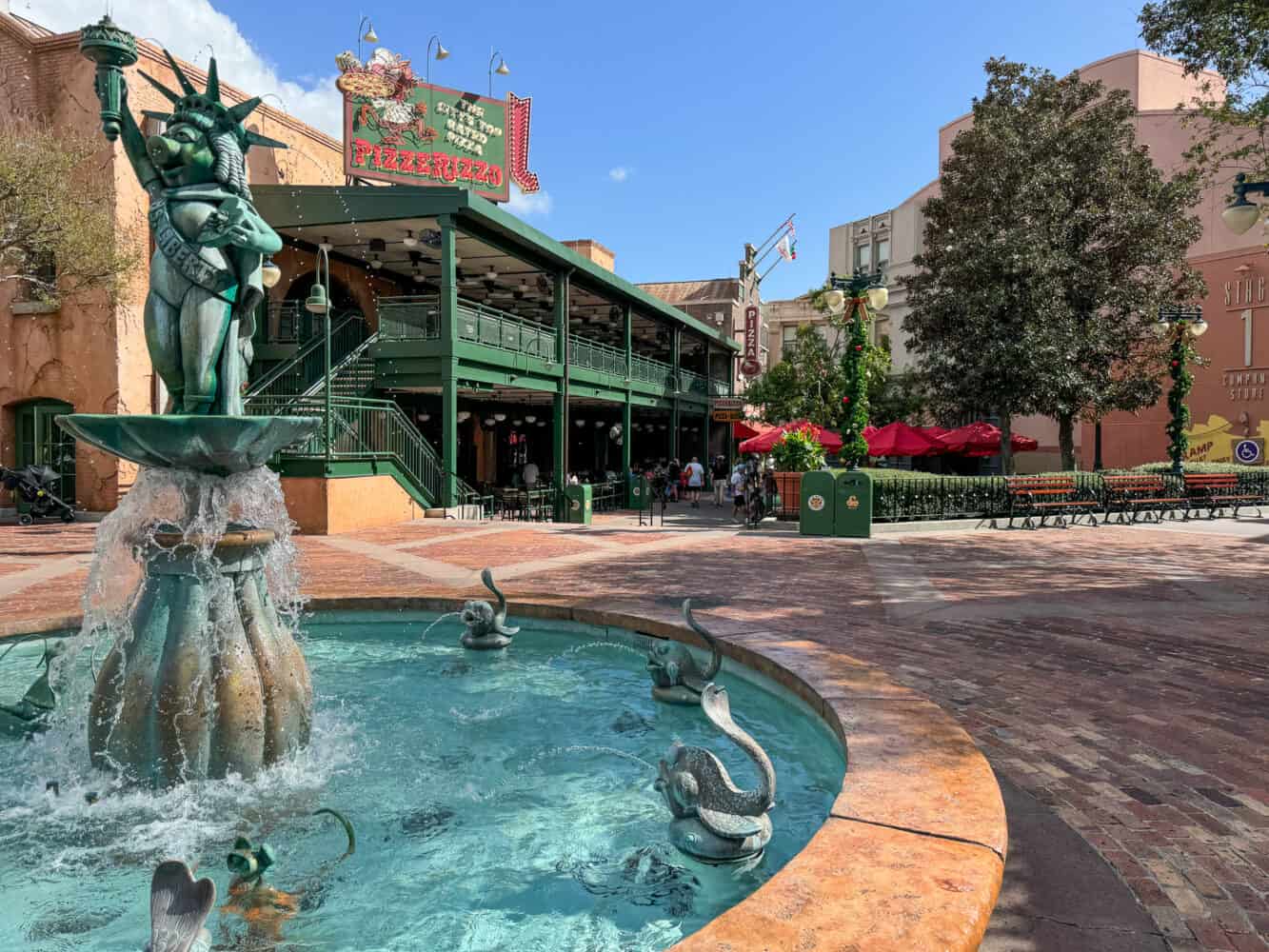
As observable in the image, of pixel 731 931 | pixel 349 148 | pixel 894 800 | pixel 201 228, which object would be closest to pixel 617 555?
pixel 201 228

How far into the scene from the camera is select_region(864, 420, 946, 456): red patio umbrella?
81.7 feet

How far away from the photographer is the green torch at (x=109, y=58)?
4.74 m

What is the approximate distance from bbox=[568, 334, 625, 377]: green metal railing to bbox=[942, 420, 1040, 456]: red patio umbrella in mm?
11532

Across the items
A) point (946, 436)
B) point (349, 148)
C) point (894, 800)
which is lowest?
point (894, 800)

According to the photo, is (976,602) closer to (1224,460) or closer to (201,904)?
(201,904)

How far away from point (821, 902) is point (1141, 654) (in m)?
5.48

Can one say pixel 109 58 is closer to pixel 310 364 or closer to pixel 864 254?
pixel 310 364

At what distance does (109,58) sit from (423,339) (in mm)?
14109

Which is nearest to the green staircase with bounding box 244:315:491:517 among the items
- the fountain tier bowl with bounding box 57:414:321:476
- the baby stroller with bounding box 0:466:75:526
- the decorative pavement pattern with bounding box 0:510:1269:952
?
the decorative pavement pattern with bounding box 0:510:1269:952

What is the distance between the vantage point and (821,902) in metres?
2.25

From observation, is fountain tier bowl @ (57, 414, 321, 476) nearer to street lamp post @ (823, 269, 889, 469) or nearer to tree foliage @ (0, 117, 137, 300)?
street lamp post @ (823, 269, 889, 469)

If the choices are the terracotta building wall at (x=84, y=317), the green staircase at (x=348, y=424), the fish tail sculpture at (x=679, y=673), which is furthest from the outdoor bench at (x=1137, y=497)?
the terracotta building wall at (x=84, y=317)

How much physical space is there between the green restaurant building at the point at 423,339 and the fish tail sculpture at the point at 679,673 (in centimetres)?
912

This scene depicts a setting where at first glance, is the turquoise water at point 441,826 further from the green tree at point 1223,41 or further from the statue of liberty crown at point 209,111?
the green tree at point 1223,41
